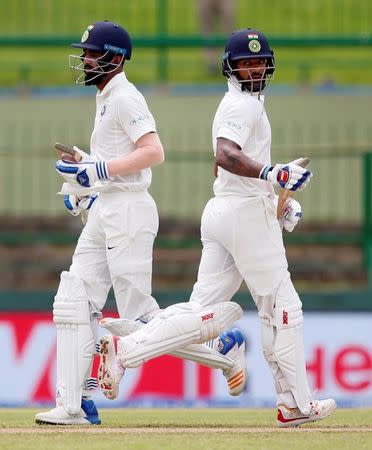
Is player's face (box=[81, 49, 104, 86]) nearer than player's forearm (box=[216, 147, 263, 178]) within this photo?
No

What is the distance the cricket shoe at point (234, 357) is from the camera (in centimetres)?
825

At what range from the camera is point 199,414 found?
10.1 metres

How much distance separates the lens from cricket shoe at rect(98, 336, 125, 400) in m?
7.66

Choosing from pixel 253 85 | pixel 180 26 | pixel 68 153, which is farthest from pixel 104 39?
pixel 180 26

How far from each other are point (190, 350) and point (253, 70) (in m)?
1.54

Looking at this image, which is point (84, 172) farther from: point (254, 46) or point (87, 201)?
point (254, 46)

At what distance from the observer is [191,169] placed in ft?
46.8

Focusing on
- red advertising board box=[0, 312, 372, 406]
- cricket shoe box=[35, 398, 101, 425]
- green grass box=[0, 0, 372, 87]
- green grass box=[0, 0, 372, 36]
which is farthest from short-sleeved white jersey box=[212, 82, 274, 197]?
green grass box=[0, 0, 372, 36]

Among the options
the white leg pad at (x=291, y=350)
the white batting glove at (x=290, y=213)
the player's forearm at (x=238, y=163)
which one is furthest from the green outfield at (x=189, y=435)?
the player's forearm at (x=238, y=163)

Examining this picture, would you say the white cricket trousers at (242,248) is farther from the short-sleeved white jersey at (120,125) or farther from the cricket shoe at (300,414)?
the cricket shoe at (300,414)

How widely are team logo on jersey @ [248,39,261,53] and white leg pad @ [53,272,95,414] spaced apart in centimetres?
156

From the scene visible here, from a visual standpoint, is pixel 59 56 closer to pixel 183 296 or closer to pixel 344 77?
pixel 344 77

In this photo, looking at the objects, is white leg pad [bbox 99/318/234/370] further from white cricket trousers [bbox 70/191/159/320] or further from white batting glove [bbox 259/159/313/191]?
white batting glove [bbox 259/159/313/191]

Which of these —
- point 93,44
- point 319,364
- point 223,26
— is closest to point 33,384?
point 319,364
